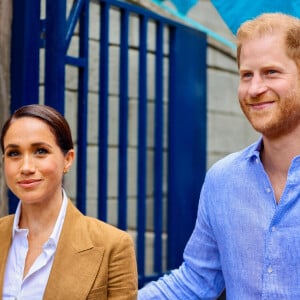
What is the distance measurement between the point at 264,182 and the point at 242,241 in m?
0.20

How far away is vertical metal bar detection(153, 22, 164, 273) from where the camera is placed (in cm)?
496

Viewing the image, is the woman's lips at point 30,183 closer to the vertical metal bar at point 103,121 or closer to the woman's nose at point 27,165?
the woman's nose at point 27,165

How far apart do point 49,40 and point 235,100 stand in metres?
2.50

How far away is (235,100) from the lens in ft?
20.0

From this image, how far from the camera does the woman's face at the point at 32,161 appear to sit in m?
2.30

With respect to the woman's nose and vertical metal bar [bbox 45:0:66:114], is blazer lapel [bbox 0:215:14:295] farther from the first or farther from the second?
vertical metal bar [bbox 45:0:66:114]

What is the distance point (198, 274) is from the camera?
278 cm

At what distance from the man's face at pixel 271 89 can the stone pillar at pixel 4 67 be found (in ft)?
5.28

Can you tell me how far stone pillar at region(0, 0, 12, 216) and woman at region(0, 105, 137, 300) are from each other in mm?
1338

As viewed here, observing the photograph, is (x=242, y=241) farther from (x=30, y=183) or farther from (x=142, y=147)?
(x=142, y=147)

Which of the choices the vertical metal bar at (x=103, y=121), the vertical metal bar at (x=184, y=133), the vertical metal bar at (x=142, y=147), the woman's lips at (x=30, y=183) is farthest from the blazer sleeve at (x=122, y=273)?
the vertical metal bar at (x=184, y=133)

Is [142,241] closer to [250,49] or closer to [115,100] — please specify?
[115,100]

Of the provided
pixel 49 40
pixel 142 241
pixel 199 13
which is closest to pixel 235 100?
pixel 199 13

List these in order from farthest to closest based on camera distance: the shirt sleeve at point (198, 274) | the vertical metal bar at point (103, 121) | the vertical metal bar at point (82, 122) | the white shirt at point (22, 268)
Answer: the vertical metal bar at point (103, 121), the vertical metal bar at point (82, 122), the shirt sleeve at point (198, 274), the white shirt at point (22, 268)
